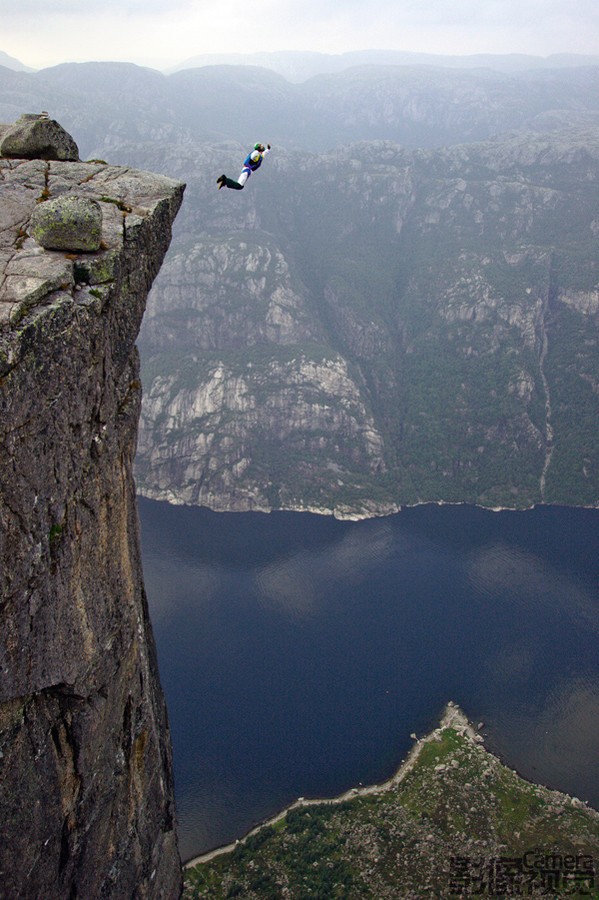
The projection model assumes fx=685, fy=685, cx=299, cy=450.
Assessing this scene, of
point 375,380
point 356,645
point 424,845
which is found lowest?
point 356,645

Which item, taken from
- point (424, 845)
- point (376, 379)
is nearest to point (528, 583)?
point (424, 845)

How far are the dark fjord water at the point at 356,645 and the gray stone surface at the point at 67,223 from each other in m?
61.4

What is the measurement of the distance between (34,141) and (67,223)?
6.71m

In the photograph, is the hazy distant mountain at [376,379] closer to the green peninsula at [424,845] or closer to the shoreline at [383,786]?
the shoreline at [383,786]

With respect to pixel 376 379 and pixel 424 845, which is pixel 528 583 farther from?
pixel 376 379

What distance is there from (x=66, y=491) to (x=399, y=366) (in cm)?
17543

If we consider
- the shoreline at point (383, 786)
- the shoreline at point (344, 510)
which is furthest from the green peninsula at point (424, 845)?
the shoreline at point (344, 510)

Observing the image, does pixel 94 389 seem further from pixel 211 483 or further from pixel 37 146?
pixel 211 483

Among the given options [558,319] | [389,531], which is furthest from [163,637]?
[558,319]

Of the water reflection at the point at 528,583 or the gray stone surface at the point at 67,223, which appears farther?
the water reflection at the point at 528,583

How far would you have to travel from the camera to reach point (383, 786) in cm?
6956

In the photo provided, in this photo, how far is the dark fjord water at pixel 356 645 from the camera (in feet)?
244

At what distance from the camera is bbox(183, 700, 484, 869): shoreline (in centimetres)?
6126

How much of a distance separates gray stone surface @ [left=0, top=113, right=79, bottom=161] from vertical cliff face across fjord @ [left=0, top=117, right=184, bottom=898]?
272mm
